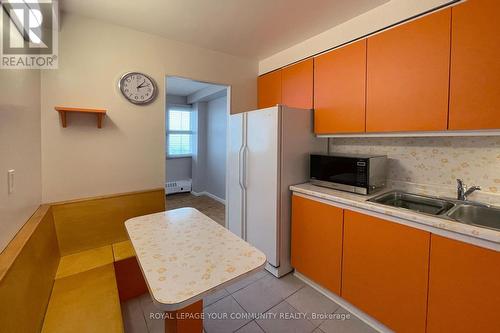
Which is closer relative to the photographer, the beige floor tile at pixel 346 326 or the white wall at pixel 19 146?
the white wall at pixel 19 146

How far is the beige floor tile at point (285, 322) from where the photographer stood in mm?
1631

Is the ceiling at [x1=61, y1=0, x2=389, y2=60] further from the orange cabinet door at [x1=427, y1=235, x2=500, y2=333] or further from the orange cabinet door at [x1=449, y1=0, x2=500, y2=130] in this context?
the orange cabinet door at [x1=427, y1=235, x2=500, y2=333]

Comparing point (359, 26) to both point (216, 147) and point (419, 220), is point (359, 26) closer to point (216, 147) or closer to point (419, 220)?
point (419, 220)

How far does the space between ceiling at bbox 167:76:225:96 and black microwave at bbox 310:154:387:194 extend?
267 centimetres

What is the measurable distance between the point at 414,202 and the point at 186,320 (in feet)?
6.14

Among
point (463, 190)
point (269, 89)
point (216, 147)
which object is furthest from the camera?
point (216, 147)

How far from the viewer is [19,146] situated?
53.7 inches

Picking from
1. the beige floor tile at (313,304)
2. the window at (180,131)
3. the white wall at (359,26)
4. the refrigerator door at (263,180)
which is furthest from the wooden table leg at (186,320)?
the window at (180,131)

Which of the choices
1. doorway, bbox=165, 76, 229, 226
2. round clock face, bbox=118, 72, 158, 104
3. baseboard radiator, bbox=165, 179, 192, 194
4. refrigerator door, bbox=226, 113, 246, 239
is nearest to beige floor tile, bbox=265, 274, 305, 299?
refrigerator door, bbox=226, 113, 246, 239

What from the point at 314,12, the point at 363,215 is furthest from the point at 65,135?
the point at 363,215

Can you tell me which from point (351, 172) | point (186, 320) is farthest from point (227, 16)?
point (186, 320)

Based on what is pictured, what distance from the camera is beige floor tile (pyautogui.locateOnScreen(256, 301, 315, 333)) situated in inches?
64.2

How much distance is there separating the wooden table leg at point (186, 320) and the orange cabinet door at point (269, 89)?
7.37ft

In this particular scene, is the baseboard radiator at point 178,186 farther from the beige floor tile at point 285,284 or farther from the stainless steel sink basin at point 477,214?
the stainless steel sink basin at point 477,214
